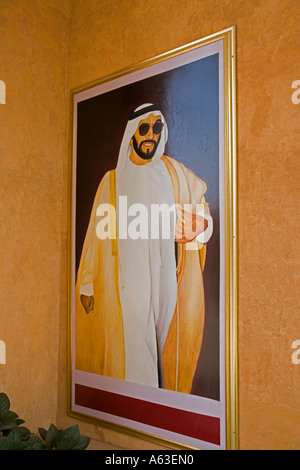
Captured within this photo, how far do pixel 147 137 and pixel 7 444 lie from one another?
5.18 feet

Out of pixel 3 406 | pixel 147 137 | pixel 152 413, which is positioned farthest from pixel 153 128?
pixel 3 406

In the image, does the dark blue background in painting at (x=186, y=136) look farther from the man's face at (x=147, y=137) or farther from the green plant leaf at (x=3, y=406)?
the green plant leaf at (x=3, y=406)

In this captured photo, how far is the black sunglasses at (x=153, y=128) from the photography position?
88.3 inches

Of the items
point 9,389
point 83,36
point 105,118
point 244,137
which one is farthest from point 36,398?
point 83,36

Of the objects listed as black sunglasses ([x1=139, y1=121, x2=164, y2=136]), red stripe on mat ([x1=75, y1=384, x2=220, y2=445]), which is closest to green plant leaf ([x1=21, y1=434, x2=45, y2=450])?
red stripe on mat ([x1=75, y1=384, x2=220, y2=445])

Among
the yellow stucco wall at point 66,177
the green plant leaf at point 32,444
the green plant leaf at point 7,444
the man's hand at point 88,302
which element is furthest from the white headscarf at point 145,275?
the green plant leaf at point 7,444

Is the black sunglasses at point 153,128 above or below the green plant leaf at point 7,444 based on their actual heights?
Answer: above

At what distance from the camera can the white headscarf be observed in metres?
2.16

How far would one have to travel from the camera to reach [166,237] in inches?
85.3

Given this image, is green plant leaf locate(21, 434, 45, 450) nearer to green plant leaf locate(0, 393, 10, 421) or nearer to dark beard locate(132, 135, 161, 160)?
green plant leaf locate(0, 393, 10, 421)

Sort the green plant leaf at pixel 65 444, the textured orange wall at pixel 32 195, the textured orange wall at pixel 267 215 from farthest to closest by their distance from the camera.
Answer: the textured orange wall at pixel 32 195 < the green plant leaf at pixel 65 444 < the textured orange wall at pixel 267 215

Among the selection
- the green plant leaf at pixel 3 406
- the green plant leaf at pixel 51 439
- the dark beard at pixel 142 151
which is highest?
the dark beard at pixel 142 151

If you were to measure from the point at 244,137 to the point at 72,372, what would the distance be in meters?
1.65

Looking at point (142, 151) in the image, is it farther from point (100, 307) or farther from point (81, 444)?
point (81, 444)
